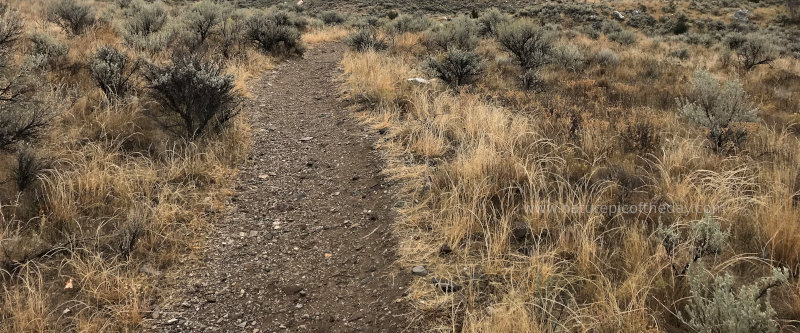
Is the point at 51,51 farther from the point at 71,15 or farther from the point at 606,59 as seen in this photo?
the point at 606,59

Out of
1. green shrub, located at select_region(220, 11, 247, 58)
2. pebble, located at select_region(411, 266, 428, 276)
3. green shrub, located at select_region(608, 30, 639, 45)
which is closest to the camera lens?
pebble, located at select_region(411, 266, 428, 276)

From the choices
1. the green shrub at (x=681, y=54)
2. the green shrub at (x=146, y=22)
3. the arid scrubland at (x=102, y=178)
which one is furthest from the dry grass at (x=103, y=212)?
the green shrub at (x=681, y=54)

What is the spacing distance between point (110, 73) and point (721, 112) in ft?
28.8

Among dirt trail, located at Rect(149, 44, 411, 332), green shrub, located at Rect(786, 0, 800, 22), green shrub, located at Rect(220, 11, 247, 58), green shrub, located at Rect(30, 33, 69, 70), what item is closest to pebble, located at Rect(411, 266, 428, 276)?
dirt trail, located at Rect(149, 44, 411, 332)

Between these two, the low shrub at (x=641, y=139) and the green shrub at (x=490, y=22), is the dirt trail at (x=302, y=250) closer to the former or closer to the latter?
the low shrub at (x=641, y=139)

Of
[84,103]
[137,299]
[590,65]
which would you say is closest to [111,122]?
[84,103]

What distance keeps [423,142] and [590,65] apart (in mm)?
9798

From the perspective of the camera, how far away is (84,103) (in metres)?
6.02

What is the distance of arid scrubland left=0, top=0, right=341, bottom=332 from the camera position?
10.6 feet

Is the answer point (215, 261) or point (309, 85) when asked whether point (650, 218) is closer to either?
point (215, 261)

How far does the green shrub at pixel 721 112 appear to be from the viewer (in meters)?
5.54

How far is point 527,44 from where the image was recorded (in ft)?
42.3

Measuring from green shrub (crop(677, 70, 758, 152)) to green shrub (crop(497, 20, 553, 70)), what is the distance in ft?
19.8
